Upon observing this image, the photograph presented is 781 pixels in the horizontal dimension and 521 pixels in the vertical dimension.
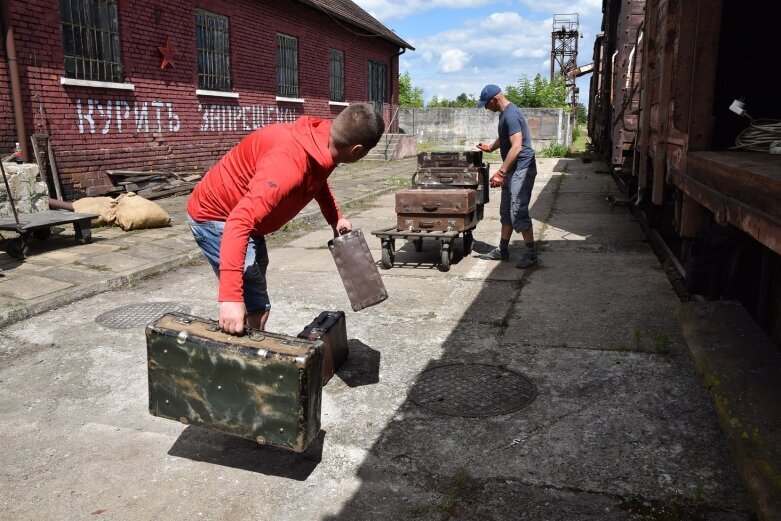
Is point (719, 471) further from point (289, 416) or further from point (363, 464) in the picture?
point (289, 416)

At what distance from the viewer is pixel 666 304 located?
17.0 feet

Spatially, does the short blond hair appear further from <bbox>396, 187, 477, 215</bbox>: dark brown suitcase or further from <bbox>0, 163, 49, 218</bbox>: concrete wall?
<bbox>0, 163, 49, 218</bbox>: concrete wall

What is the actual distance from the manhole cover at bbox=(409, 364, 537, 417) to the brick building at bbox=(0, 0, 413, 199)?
26.0 ft

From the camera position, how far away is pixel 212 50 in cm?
1354

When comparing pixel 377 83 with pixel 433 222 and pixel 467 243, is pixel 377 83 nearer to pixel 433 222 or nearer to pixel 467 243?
pixel 467 243

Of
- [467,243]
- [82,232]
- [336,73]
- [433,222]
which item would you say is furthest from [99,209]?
[336,73]

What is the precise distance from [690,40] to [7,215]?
7.64m

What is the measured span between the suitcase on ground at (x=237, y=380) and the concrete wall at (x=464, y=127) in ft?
79.7

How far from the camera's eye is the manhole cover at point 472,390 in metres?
3.50

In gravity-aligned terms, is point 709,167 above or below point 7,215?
above

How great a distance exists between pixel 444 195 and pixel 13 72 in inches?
259

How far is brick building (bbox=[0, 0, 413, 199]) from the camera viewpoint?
9.17m

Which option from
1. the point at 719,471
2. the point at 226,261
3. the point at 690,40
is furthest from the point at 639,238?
the point at 226,261

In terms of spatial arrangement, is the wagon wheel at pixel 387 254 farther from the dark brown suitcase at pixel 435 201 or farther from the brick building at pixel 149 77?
the brick building at pixel 149 77
